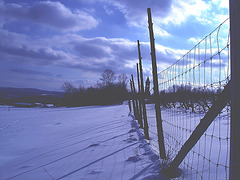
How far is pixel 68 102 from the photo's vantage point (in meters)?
57.8

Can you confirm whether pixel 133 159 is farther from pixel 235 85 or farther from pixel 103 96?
pixel 103 96

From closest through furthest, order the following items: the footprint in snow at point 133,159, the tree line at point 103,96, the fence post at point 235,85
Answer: the fence post at point 235,85
the footprint in snow at point 133,159
the tree line at point 103,96

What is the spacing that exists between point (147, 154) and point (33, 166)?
237 cm

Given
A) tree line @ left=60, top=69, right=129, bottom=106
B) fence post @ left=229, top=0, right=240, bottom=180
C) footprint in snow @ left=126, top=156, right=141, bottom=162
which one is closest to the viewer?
fence post @ left=229, top=0, right=240, bottom=180

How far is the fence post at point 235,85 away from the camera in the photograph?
1281 millimetres

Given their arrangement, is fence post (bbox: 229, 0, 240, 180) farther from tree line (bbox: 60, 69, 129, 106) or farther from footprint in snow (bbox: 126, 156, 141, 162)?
tree line (bbox: 60, 69, 129, 106)

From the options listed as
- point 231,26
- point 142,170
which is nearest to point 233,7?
point 231,26

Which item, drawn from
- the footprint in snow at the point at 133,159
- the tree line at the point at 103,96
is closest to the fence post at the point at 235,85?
the footprint in snow at the point at 133,159

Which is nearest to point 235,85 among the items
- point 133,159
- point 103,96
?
point 133,159

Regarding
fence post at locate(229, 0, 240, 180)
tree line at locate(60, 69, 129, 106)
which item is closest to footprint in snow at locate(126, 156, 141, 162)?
fence post at locate(229, 0, 240, 180)

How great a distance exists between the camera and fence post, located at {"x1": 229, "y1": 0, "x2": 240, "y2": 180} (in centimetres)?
128

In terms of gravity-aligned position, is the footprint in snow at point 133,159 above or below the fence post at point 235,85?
below

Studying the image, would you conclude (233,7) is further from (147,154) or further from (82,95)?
(82,95)

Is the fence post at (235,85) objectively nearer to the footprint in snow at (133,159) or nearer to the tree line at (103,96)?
the footprint in snow at (133,159)
